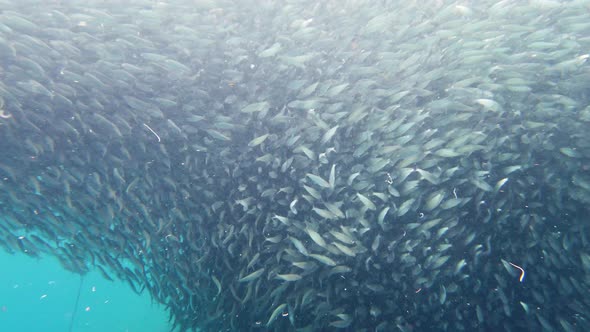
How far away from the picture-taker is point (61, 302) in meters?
43.4

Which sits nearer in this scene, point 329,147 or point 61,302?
point 329,147

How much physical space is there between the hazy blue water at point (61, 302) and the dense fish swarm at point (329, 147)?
20985mm

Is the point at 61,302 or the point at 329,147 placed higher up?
the point at 329,147

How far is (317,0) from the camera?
687 cm

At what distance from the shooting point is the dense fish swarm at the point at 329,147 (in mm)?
5727

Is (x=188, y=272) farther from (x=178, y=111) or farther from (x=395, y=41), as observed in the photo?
(x=395, y=41)

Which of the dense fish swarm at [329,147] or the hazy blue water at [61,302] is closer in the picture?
the dense fish swarm at [329,147]

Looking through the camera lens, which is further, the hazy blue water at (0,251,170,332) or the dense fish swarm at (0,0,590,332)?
the hazy blue water at (0,251,170,332)

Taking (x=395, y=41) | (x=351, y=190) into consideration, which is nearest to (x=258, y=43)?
(x=395, y=41)

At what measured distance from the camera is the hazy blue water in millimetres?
31520

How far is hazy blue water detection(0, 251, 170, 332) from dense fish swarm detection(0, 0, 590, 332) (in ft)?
68.8

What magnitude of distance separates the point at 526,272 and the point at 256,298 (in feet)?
13.9

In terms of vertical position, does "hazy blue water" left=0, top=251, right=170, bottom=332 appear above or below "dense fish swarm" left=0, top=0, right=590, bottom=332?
below

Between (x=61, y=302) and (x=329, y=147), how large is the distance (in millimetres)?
47923
